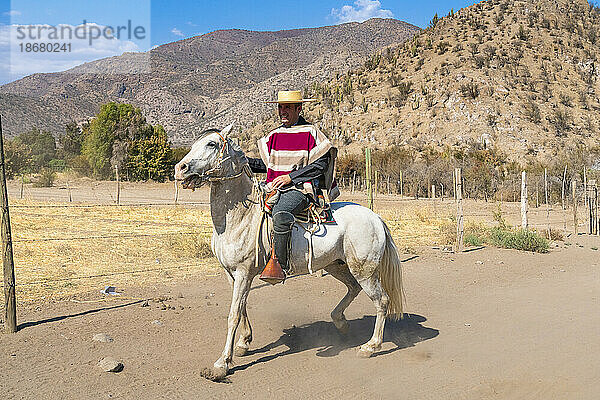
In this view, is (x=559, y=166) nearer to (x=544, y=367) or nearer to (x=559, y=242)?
(x=559, y=242)

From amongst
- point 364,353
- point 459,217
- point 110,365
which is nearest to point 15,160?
point 459,217

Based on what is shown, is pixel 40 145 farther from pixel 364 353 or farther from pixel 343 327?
pixel 364 353

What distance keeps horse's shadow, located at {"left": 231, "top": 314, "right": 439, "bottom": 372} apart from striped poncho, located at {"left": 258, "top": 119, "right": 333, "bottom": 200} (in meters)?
1.90

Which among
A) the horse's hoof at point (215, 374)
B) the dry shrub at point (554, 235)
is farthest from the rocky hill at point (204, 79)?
the horse's hoof at point (215, 374)

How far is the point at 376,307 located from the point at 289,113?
93.6 inches

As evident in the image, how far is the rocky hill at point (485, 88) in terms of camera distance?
39625 mm

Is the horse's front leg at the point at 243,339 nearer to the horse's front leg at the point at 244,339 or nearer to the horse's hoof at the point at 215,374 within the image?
the horse's front leg at the point at 244,339

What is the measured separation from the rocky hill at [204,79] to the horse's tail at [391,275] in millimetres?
69711

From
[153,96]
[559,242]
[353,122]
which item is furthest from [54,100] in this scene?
[559,242]

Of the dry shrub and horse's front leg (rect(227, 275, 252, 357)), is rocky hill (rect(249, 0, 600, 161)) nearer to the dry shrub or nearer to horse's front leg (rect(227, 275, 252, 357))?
the dry shrub

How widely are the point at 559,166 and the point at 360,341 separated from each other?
29.5m

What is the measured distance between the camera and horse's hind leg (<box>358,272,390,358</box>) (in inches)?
230

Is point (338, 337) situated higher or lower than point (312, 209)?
lower

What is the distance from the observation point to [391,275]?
6.18 meters
